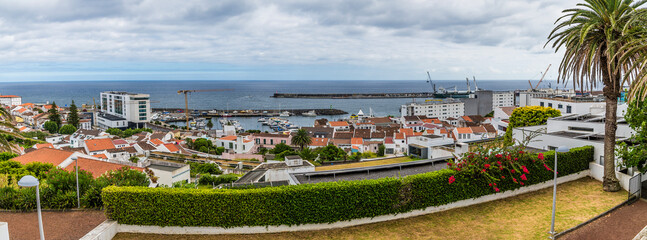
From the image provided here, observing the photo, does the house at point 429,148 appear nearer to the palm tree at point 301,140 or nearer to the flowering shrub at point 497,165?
the flowering shrub at point 497,165

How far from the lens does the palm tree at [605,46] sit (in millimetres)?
13070

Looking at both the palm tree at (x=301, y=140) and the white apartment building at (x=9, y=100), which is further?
the white apartment building at (x=9, y=100)

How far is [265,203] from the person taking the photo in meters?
11.2

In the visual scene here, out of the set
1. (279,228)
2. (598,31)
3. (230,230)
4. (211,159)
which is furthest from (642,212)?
(211,159)

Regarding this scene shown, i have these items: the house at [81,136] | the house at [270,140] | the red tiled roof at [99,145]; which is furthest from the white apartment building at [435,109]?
the red tiled roof at [99,145]

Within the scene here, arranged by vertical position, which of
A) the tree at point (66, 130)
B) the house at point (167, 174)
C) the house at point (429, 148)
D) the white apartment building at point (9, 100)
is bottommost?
the tree at point (66, 130)

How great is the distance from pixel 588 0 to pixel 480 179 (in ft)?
23.2

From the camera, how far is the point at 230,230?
11.2 meters

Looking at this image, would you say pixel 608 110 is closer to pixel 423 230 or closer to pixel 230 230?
pixel 423 230

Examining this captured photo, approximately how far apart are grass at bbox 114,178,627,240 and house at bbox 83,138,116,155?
38.1 meters

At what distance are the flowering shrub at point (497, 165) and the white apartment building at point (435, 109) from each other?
89.2 metres

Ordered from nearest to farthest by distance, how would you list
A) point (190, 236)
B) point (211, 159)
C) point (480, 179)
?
1. point (190, 236)
2. point (480, 179)
3. point (211, 159)

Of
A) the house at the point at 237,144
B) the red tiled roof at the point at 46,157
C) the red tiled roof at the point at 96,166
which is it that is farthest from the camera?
the house at the point at 237,144

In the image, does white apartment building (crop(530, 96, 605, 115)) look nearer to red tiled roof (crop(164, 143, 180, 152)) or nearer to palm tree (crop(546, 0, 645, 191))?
palm tree (crop(546, 0, 645, 191))
